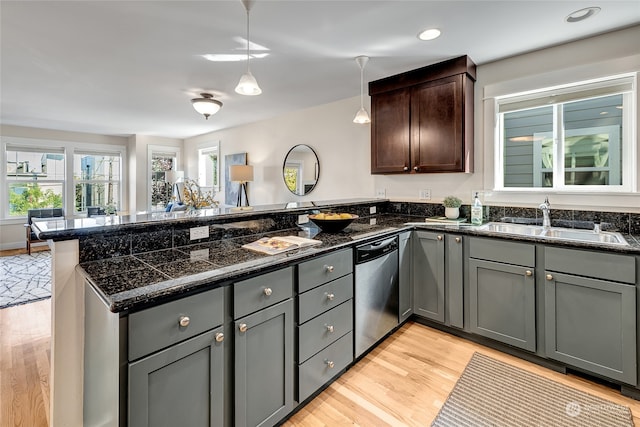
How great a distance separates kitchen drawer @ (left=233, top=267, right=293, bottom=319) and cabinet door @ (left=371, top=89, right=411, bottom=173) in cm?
207

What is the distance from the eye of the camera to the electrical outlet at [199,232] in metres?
1.82

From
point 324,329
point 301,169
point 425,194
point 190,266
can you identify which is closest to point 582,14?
point 425,194

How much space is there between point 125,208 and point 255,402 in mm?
7179

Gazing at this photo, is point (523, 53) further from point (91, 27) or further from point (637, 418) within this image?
point (91, 27)

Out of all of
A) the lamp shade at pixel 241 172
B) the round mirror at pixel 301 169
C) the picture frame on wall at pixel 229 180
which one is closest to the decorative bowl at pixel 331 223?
the round mirror at pixel 301 169

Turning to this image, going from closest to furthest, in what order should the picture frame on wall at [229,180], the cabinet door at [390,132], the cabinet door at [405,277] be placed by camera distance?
the cabinet door at [405,277] < the cabinet door at [390,132] < the picture frame on wall at [229,180]

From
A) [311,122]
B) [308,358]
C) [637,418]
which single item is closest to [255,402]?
[308,358]

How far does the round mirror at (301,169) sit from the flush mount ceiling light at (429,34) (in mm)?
2295

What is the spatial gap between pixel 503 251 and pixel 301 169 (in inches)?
120

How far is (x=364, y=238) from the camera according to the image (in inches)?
83.6

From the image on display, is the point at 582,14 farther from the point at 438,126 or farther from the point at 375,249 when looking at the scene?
the point at 375,249

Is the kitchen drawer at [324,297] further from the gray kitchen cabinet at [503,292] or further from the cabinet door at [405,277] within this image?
the gray kitchen cabinet at [503,292]

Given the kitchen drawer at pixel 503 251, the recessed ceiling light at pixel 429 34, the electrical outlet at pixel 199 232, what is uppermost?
the recessed ceiling light at pixel 429 34

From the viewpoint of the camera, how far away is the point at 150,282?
1.17m
